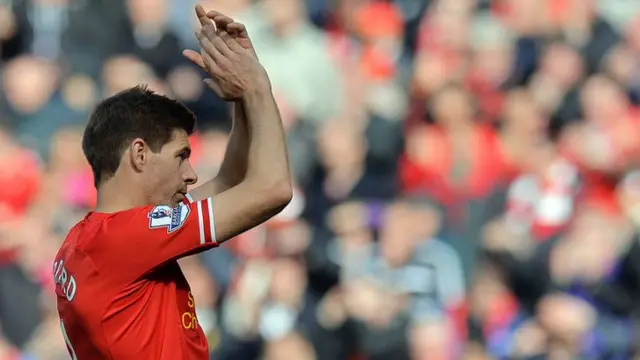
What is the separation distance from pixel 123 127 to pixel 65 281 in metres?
0.42

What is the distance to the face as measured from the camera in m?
2.88

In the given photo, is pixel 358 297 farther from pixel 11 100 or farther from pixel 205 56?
pixel 205 56

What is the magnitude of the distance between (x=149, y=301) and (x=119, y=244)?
6.8 inches

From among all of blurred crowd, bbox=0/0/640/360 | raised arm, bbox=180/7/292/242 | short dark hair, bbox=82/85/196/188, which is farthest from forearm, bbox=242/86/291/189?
blurred crowd, bbox=0/0/640/360

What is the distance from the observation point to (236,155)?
340 centimetres

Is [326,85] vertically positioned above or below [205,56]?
below

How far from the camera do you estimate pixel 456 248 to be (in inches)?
255

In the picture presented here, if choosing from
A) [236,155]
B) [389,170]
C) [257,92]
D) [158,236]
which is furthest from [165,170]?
[389,170]

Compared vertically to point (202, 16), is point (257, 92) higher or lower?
lower

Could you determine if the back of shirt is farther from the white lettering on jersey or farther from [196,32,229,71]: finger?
[196,32,229,71]: finger

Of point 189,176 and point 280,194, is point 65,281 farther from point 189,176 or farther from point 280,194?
point 280,194

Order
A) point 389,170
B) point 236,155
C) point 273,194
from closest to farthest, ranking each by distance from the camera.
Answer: point 273,194, point 236,155, point 389,170

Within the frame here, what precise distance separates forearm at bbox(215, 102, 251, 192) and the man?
0.40 meters

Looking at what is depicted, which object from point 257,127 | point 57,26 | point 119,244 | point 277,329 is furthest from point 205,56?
point 57,26
